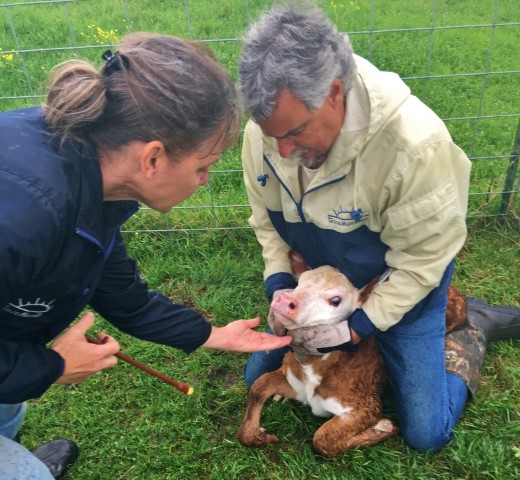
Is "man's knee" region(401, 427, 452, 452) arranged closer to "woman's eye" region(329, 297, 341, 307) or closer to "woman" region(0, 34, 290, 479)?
"woman's eye" region(329, 297, 341, 307)

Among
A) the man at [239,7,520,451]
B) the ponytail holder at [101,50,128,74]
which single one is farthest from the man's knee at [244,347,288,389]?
the ponytail holder at [101,50,128,74]

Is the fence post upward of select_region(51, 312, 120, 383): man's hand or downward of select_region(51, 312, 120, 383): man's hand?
downward

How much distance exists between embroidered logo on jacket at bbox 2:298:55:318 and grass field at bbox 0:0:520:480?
2.73 feet

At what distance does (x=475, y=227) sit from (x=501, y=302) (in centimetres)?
73

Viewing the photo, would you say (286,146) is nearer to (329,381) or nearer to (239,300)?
(329,381)

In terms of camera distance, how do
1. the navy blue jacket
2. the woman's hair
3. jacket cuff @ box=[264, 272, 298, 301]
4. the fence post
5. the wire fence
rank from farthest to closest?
the wire fence, the fence post, jacket cuff @ box=[264, 272, 298, 301], the woman's hair, the navy blue jacket

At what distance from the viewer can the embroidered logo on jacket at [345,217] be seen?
272 cm

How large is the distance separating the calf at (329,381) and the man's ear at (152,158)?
1.05m

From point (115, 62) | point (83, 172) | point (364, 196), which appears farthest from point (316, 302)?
point (115, 62)

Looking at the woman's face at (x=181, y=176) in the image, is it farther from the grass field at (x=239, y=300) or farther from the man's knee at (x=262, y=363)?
the man's knee at (x=262, y=363)

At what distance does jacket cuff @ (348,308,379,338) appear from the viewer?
9.29ft

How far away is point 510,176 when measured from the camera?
4301mm

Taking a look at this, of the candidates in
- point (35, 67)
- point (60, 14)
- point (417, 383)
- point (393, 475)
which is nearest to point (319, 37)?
point (417, 383)

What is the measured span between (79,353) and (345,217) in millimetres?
1299
